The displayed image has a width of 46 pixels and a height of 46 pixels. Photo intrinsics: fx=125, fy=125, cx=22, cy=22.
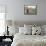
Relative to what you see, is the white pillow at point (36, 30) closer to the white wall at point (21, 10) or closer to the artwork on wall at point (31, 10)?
the white wall at point (21, 10)

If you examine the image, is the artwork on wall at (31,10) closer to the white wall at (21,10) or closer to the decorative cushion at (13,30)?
the white wall at (21,10)

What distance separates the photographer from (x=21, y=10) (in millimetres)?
5062

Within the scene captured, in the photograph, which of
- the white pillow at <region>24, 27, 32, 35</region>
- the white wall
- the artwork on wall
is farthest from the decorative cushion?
the artwork on wall

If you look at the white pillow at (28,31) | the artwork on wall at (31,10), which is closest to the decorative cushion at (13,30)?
the white pillow at (28,31)

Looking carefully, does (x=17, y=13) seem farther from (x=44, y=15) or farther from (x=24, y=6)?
(x=44, y=15)

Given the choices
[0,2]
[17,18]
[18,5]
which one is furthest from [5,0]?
[17,18]

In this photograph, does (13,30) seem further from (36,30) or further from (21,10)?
(36,30)

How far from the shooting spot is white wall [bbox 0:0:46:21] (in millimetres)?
5043

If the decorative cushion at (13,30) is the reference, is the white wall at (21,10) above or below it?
above

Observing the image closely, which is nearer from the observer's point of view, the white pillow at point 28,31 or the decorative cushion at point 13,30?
the white pillow at point 28,31

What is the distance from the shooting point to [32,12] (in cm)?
509

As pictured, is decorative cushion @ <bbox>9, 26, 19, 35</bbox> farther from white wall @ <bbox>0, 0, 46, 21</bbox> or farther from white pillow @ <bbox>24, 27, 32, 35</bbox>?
white pillow @ <bbox>24, 27, 32, 35</bbox>

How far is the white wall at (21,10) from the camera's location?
5043 mm

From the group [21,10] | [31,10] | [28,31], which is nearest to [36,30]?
[28,31]
